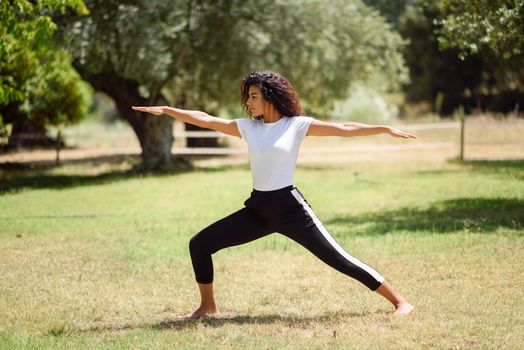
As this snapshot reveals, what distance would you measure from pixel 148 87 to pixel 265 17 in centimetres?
419

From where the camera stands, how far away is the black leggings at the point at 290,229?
6.27 meters

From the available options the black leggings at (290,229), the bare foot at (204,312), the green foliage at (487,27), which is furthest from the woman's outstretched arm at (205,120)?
the green foliage at (487,27)

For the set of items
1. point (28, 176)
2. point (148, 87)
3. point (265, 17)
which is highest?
point (265, 17)

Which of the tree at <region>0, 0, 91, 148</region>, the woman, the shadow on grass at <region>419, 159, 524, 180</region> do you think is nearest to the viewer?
the woman

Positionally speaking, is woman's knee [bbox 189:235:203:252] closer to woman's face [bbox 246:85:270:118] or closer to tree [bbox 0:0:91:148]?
woman's face [bbox 246:85:270:118]

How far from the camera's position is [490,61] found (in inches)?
1652

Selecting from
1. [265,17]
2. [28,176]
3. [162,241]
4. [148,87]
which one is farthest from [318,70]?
[162,241]

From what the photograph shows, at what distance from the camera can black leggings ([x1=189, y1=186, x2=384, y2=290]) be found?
6273mm

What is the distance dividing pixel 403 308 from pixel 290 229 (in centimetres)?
121

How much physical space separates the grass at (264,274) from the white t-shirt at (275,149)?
1207mm

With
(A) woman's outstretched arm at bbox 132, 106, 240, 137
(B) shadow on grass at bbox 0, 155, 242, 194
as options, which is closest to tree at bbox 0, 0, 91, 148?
(B) shadow on grass at bbox 0, 155, 242, 194

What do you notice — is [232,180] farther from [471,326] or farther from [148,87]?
[471,326]

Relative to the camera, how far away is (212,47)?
2331 cm

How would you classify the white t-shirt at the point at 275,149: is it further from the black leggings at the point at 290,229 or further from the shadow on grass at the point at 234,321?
the shadow on grass at the point at 234,321
